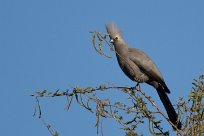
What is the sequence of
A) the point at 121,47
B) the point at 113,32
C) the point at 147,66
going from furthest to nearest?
the point at 121,47
the point at 113,32
the point at 147,66

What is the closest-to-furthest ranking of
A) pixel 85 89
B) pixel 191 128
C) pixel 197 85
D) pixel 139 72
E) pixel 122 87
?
pixel 191 128 < pixel 197 85 < pixel 85 89 < pixel 122 87 < pixel 139 72

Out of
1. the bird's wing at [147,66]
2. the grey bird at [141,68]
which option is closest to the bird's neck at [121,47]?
the grey bird at [141,68]

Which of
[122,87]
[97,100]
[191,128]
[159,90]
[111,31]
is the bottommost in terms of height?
[191,128]

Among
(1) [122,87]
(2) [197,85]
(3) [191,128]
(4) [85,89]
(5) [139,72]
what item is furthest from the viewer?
(5) [139,72]

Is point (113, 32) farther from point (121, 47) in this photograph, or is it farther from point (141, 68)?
point (141, 68)

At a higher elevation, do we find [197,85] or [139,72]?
[139,72]

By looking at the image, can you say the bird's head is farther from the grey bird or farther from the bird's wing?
the bird's wing

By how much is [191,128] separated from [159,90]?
12.6ft

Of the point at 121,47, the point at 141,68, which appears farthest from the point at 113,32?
the point at 141,68

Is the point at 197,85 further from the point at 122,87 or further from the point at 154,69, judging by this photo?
the point at 154,69

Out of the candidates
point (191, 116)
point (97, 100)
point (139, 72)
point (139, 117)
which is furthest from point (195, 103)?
point (139, 72)

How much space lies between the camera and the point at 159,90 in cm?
779

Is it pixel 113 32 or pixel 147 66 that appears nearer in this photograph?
pixel 147 66

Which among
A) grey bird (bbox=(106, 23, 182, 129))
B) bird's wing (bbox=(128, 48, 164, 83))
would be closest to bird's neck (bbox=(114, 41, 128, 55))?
grey bird (bbox=(106, 23, 182, 129))
